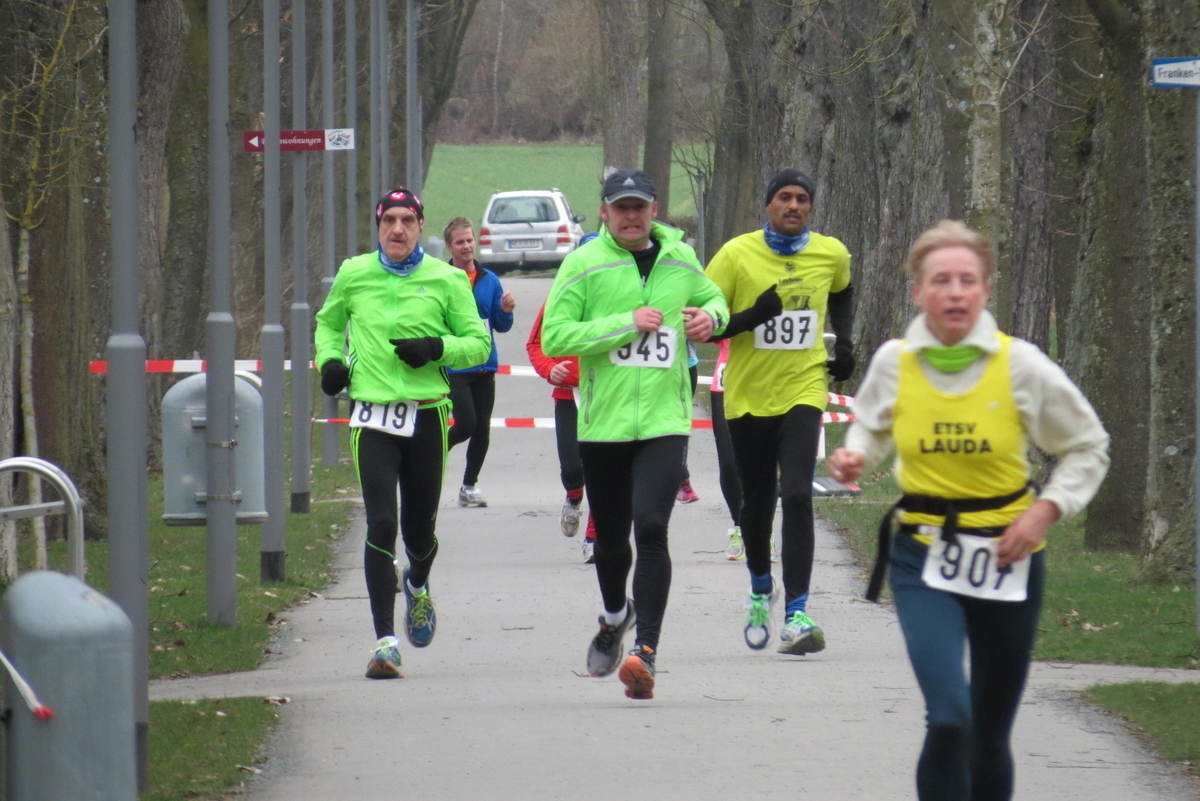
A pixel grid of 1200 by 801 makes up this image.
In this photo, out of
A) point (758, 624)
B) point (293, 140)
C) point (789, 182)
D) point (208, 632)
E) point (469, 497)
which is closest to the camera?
point (789, 182)

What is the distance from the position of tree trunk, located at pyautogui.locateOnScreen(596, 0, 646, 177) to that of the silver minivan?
1.78 metres

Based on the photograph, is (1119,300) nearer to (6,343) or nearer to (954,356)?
(6,343)

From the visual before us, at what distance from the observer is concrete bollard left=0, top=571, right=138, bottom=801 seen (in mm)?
5148

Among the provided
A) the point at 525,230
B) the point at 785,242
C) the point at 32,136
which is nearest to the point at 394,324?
the point at 785,242

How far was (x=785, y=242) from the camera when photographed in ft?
29.3

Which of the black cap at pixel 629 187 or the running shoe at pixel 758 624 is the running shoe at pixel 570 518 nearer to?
the running shoe at pixel 758 624

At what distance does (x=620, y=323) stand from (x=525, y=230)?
41766 mm

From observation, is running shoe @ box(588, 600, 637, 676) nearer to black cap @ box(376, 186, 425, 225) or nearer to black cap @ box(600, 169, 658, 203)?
black cap @ box(600, 169, 658, 203)

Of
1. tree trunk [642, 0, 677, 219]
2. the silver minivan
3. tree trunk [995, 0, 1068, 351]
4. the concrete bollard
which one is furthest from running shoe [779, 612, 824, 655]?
the silver minivan

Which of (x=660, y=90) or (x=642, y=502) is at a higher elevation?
(x=660, y=90)

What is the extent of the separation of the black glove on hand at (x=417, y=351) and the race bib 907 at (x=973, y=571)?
3.83 meters

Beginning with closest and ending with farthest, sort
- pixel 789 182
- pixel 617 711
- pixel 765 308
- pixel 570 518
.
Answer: pixel 617 711
pixel 765 308
pixel 789 182
pixel 570 518

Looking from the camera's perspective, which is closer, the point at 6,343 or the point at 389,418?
the point at 389,418

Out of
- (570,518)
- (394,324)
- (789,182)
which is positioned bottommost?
(570,518)
